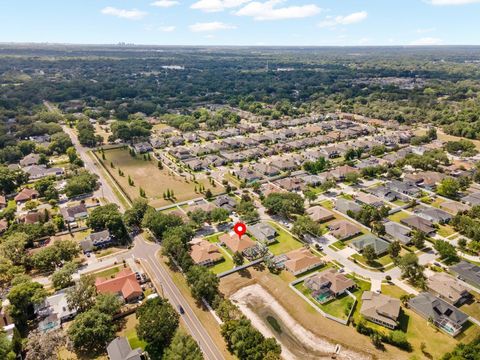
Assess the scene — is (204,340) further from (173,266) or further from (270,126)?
(270,126)

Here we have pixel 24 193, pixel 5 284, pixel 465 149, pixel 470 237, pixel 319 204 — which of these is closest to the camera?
pixel 5 284

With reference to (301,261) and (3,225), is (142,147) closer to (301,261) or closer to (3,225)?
(3,225)

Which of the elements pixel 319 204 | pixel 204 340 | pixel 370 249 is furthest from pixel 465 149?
pixel 204 340

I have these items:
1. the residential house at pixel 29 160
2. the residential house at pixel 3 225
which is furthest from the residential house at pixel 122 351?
the residential house at pixel 29 160

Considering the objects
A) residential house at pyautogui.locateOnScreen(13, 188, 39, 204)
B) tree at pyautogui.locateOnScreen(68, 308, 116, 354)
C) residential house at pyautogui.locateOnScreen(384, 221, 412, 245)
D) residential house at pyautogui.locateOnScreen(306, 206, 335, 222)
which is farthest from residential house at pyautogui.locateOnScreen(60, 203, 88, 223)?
residential house at pyautogui.locateOnScreen(384, 221, 412, 245)

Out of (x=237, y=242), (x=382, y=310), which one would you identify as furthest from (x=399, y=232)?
(x=237, y=242)

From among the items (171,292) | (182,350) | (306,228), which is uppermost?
(182,350)

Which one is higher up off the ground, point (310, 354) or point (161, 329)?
point (161, 329)
